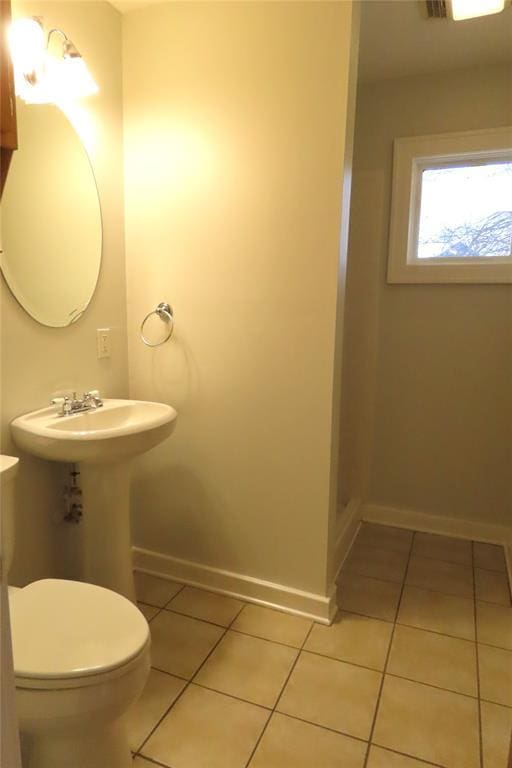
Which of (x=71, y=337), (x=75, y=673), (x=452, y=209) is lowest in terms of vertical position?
(x=75, y=673)

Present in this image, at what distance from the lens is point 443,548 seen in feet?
7.92

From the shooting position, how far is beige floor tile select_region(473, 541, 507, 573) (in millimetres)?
2250

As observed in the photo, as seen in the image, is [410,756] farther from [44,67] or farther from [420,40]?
[420,40]

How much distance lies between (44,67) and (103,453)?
49.9 inches

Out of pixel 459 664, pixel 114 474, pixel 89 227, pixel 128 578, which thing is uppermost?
pixel 89 227

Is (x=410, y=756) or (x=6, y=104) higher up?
(x=6, y=104)

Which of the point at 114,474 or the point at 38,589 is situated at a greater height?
the point at 114,474

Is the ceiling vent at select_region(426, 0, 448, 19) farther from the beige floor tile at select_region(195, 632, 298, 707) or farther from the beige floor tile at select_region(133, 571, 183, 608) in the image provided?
the beige floor tile at select_region(133, 571, 183, 608)

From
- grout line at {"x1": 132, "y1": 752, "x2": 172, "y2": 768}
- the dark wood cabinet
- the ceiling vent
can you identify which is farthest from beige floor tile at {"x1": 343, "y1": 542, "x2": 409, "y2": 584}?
the ceiling vent

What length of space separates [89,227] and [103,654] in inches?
58.0

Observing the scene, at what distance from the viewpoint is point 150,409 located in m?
1.78

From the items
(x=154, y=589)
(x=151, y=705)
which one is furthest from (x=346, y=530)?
(x=151, y=705)

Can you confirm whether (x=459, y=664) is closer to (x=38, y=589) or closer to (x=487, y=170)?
(x=38, y=589)

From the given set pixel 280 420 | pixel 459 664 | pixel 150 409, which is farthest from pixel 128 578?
pixel 459 664
